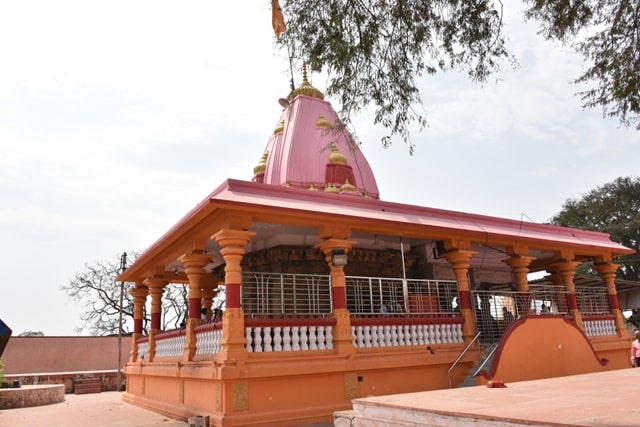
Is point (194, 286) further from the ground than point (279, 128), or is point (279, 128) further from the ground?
point (279, 128)

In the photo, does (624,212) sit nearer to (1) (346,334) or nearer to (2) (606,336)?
(2) (606,336)

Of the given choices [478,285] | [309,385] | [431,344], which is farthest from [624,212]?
[309,385]

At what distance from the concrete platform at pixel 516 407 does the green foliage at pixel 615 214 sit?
2958 centimetres

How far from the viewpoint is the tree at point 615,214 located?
32.8m

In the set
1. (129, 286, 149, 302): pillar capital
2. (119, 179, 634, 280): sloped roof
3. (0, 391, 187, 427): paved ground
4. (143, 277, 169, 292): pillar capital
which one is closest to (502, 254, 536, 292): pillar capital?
(119, 179, 634, 280): sloped roof

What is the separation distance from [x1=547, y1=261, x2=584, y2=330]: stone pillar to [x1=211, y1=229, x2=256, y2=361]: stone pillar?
7.41 metres

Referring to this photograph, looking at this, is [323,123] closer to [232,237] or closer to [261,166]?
[261,166]

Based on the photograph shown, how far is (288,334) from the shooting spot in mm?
8125

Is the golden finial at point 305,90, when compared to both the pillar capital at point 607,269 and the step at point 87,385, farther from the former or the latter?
the step at point 87,385

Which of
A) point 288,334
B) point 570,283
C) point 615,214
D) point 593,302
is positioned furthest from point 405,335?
point 615,214

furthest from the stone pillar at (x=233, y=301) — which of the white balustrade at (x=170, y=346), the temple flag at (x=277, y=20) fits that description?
the temple flag at (x=277, y=20)

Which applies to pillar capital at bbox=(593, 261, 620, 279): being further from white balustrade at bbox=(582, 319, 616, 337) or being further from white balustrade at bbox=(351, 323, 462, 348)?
white balustrade at bbox=(351, 323, 462, 348)

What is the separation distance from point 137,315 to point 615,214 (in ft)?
107

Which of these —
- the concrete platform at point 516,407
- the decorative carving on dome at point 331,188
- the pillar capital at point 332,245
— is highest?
the decorative carving on dome at point 331,188
